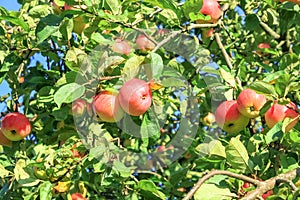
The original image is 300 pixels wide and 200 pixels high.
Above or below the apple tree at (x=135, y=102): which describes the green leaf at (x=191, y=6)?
above

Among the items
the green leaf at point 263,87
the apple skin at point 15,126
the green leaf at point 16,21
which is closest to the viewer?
the green leaf at point 263,87

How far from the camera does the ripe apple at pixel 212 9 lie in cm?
239

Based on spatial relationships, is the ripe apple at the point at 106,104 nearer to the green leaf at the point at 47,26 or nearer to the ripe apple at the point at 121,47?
the ripe apple at the point at 121,47

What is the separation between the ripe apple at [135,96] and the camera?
186 centimetres

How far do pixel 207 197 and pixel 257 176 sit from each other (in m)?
0.29

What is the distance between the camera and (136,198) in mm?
2205

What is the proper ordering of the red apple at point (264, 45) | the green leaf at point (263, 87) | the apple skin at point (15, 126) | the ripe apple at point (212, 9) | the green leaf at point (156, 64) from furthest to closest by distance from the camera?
1. the red apple at point (264, 45)
2. the apple skin at point (15, 126)
3. the ripe apple at point (212, 9)
4. the green leaf at point (263, 87)
5. the green leaf at point (156, 64)

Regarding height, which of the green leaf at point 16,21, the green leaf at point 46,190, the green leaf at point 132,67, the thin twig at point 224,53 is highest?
the green leaf at point 16,21

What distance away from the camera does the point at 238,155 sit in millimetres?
1895

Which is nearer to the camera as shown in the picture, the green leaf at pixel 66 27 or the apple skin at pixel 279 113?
the apple skin at pixel 279 113

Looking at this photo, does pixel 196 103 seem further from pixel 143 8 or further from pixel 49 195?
pixel 49 195

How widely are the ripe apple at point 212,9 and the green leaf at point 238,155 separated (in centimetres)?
71

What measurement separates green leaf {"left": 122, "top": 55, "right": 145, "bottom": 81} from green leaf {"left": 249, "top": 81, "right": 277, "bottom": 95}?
0.37 meters

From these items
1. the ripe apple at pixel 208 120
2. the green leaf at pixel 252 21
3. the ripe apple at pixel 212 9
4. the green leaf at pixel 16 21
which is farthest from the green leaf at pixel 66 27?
the ripe apple at pixel 208 120
